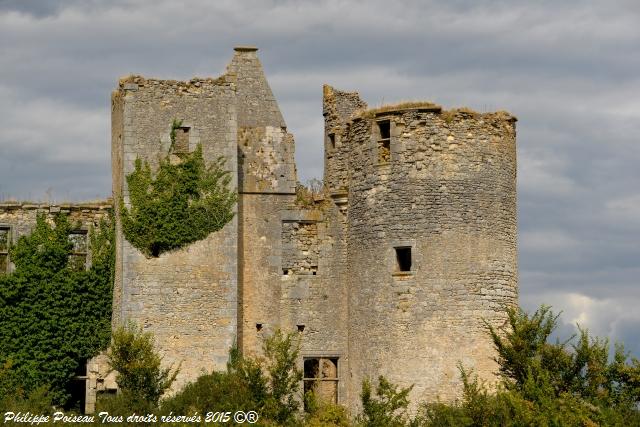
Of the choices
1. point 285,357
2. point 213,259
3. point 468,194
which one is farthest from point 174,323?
point 468,194

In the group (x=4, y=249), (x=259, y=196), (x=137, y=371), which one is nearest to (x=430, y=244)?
(x=259, y=196)

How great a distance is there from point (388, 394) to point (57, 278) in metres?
9.42

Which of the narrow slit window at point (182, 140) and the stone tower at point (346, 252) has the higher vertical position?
the narrow slit window at point (182, 140)

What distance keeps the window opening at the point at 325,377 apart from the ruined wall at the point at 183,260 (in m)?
2.40

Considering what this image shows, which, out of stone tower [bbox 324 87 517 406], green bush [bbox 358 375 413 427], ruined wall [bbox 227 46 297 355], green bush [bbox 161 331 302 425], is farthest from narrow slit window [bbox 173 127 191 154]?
green bush [bbox 358 375 413 427]

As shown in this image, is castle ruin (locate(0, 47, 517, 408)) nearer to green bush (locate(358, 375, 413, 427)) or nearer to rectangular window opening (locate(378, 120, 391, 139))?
rectangular window opening (locate(378, 120, 391, 139))

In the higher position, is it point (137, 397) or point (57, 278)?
point (57, 278)

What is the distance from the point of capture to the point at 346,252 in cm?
3625

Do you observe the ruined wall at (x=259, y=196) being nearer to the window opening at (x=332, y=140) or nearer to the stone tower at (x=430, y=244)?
the window opening at (x=332, y=140)

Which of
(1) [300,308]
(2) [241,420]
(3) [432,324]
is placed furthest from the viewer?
(1) [300,308]

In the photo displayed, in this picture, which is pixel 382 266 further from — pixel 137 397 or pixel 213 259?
pixel 137 397

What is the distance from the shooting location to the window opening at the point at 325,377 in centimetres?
3606

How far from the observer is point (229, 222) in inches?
1403

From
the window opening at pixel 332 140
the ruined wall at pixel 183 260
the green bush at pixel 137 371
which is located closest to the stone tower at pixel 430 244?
the window opening at pixel 332 140
